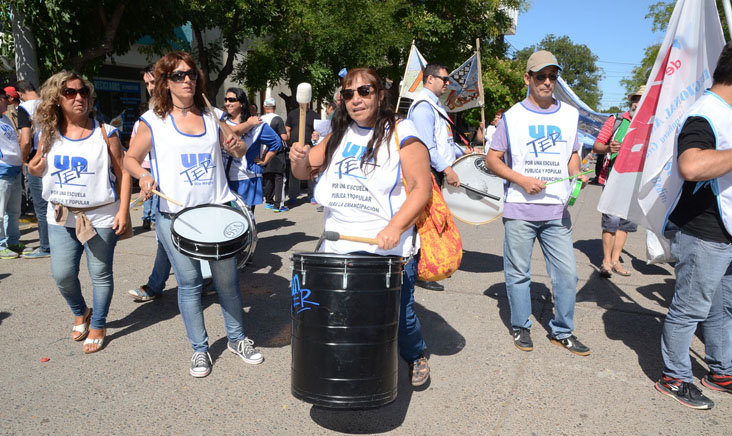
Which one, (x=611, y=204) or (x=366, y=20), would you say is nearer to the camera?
(x=611, y=204)

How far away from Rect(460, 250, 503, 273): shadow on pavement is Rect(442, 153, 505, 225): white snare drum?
850 millimetres

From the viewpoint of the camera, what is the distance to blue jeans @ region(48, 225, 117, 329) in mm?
3748

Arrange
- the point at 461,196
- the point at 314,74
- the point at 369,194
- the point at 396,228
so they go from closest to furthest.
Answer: the point at 396,228 → the point at 369,194 → the point at 461,196 → the point at 314,74

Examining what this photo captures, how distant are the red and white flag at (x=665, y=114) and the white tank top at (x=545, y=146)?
0.37m

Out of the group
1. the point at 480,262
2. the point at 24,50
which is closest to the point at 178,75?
the point at 480,262

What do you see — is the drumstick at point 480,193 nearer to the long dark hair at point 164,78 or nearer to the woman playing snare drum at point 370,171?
the woman playing snare drum at point 370,171

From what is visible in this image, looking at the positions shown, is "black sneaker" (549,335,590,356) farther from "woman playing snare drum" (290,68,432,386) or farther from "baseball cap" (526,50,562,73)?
"baseball cap" (526,50,562,73)

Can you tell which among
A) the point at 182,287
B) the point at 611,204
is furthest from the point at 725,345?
the point at 182,287

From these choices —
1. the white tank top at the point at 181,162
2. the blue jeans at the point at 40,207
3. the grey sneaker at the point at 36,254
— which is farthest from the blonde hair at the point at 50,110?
the grey sneaker at the point at 36,254

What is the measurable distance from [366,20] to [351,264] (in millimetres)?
14843

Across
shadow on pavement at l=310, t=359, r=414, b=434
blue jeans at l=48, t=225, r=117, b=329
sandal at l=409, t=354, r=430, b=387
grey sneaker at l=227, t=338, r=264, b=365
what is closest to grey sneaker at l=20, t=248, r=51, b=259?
blue jeans at l=48, t=225, r=117, b=329

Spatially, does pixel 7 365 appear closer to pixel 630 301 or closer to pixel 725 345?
pixel 725 345

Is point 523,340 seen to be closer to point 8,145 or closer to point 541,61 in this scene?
point 541,61

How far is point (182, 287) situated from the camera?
344cm
